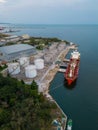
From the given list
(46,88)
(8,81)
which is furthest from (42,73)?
(8,81)

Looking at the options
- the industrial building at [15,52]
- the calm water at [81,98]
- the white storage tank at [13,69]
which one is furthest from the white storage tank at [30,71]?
the industrial building at [15,52]

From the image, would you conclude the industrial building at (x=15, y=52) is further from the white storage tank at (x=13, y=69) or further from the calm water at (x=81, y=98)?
the calm water at (x=81, y=98)

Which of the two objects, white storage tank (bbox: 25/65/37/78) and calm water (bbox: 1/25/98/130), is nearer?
calm water (bbox: 1/25/98/130)

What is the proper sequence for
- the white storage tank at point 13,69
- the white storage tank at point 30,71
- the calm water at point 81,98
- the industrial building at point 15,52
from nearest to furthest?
the calm water at point 81,98 → the white storage tank at point 30,71 → the white storage tank at point 13,69 → the industrial building at point 15,52

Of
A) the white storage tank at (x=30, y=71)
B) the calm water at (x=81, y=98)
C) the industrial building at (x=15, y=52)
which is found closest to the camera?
the calm water at (x=81, y=98)

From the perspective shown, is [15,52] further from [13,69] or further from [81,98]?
[81,98]

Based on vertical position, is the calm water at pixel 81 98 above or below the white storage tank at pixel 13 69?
below

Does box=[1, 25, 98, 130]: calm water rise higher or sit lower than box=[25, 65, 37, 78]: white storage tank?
lower

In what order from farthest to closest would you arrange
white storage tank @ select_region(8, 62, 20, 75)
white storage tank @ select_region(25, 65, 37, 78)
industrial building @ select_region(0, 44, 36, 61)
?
industrial building @ select_region(0, 44, 36, 61) < white storage tank @ select_region(8, 62, 20, 75) < white storage tank @ select_region(25, 65, 37, 78)

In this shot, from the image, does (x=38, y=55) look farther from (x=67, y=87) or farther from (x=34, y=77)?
(x=67, y=87)

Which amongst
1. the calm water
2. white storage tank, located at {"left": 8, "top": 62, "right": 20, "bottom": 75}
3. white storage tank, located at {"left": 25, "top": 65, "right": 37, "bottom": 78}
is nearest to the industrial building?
A: white storage tank, located at {"left": 8, "top": 62, "right": 20, "bottom": 75}

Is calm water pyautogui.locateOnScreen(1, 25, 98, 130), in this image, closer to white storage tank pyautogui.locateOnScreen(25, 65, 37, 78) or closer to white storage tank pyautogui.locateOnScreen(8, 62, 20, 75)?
white storage tank pyautogui.locateOnScreen(25, 65, 37, 78)
